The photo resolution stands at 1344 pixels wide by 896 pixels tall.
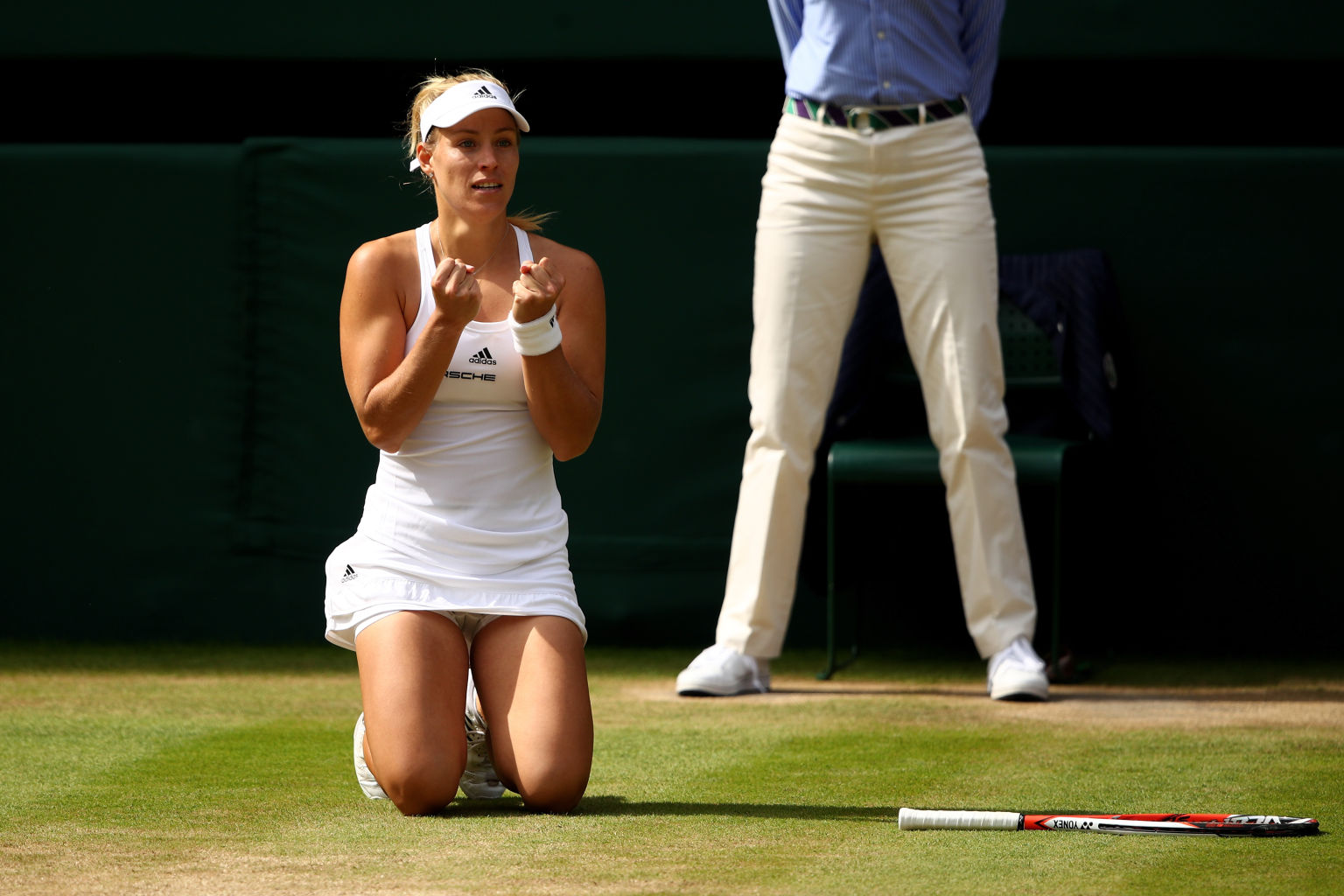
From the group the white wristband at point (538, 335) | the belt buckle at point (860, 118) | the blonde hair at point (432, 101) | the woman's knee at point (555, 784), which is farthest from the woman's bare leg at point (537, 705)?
the belt buckle at point (860, 118)

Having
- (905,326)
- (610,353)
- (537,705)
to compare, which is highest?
(905,326)

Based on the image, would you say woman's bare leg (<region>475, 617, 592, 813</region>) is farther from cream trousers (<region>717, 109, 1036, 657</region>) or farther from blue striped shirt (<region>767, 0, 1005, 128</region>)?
blue striped shirt (<region>767, 0, 1005, 128</region>)

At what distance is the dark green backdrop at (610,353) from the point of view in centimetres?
560

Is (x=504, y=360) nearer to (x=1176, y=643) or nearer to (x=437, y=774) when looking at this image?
(x=437, y=774)

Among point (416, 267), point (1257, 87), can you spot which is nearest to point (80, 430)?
point (416, 267)

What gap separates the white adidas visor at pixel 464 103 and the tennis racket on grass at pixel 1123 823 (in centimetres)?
145

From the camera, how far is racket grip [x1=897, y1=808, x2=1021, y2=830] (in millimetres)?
3107

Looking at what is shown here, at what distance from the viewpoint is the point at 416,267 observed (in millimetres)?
3475

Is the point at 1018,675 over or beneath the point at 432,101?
beneath

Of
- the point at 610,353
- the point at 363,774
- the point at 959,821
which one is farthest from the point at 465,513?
the point at 610,353

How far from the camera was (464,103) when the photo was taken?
3387mm

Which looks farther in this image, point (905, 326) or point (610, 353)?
point (610, 353)

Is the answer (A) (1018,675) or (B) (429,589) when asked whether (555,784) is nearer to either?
(B) (429,589)

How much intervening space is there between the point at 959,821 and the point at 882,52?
2237 millimetres
